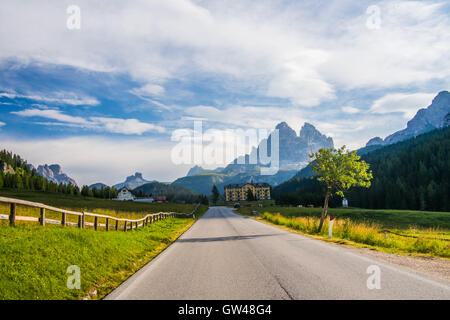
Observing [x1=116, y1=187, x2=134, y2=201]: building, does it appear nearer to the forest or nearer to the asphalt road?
the forest

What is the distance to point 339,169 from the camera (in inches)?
826

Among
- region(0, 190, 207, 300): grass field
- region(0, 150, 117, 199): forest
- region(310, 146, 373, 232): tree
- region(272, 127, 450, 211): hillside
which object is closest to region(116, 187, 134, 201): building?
region(0, 150, 117, 199): forest

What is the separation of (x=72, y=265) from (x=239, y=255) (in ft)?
18.1

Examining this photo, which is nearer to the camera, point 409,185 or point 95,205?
point 95,205

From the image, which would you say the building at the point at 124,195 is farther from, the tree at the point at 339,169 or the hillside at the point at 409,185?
the tree at the point at 339,169

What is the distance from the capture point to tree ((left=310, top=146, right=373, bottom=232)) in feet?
67.3

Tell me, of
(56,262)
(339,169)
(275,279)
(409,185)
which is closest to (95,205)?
(339,169)

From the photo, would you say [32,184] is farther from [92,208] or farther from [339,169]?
[339,169]

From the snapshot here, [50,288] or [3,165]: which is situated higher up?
[3,165]

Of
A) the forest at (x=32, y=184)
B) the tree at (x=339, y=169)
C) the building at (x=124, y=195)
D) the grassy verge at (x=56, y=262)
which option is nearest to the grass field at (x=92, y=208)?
the grassy verge at (x=56, y=262)

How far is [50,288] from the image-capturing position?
6.06m
